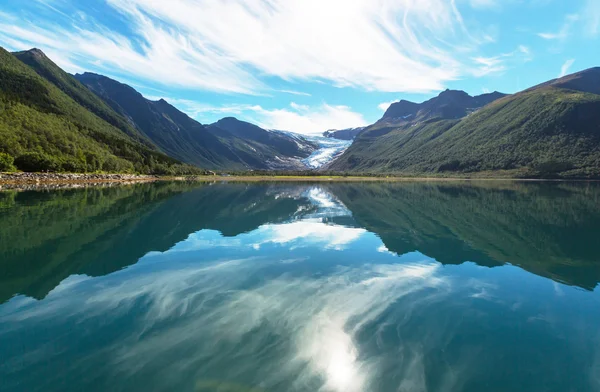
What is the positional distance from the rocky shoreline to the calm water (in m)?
54.6

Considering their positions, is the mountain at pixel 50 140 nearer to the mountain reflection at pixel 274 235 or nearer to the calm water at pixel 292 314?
the mountain reflection at pixel 274 235

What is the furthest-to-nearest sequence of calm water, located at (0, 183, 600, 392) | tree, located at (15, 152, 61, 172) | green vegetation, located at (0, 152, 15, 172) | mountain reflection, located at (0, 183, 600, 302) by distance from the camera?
1. tree, located at (15, 152, 61, 172)
2. green vegetation, located at (0, 152, 15, 172)
3. mountain reflection, located at (0, 183, 600, 302)
4. calm water, located at (0, 183, 600, 392)

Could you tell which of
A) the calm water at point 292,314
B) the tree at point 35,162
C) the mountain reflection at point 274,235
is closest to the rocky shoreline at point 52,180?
the tree at point 35,162

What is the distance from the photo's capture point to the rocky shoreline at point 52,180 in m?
66.1

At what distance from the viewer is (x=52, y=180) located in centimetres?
7775

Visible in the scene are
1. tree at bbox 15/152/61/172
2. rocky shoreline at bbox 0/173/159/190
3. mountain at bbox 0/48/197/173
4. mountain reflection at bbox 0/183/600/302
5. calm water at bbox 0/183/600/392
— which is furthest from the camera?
mountain at bbox 0/48/197/173

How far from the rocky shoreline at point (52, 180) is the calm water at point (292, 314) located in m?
54.6

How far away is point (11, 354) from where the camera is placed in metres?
8.10

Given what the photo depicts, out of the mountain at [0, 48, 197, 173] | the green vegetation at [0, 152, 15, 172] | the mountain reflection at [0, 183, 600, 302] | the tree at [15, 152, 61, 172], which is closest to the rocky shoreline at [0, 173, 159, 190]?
the green vegetation at [0, 152, 15, 172]

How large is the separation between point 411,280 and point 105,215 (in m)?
29.0

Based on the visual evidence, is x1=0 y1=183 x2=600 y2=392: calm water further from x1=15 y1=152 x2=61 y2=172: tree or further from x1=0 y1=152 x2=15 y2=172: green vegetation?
x1=15 y1=152 x2=61 y2=172: tree

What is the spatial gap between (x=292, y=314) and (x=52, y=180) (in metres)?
87.2

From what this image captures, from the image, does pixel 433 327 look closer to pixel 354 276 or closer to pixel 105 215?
pixel 354 276

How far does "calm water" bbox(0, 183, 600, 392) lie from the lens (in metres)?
7.70
